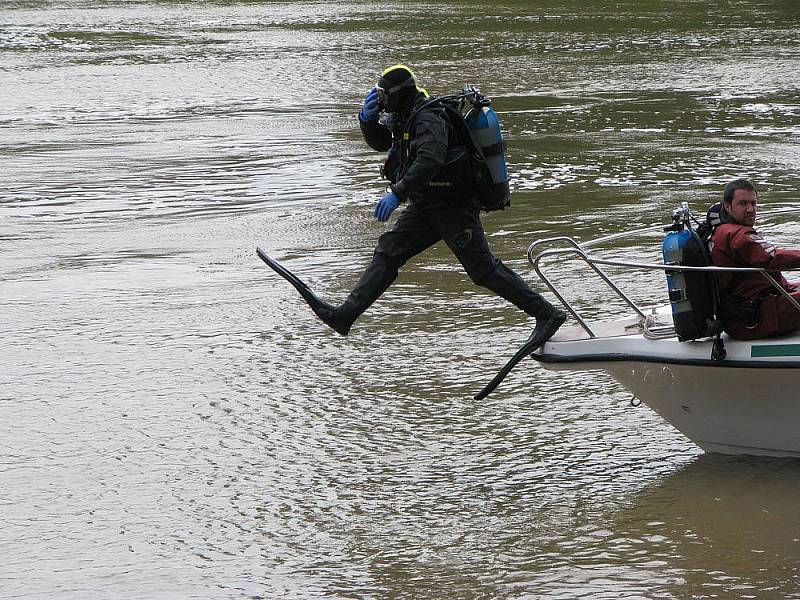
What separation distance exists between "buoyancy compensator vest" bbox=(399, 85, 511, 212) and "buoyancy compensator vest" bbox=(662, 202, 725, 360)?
971mm

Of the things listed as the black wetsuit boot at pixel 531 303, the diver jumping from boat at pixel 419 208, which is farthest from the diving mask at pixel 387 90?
the black wetsuit boot at pixel 531 303

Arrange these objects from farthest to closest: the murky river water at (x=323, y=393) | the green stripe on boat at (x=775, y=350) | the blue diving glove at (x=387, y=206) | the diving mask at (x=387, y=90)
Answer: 1. the diving mask at (x=387, y=90)
2. the blue diving glove at (x=387, y=206)
3. the green stripe on boat at (x=775, y=350)
4. the murky river water at (x=323, y=393)

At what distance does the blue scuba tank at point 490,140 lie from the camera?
6.05m

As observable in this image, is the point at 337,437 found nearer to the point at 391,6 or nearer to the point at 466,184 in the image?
the point at 466,184

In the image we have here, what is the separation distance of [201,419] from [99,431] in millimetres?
513

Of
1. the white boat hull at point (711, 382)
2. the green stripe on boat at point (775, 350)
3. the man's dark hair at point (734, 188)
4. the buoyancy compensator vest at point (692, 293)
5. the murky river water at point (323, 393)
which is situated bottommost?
the murky river water at point (323, 393)

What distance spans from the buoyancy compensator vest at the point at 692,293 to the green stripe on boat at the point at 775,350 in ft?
0.42

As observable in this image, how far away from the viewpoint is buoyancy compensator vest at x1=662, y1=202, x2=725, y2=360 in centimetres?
543

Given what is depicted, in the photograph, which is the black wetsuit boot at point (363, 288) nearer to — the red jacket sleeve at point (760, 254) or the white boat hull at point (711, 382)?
the white boat hull at point (711, 382)

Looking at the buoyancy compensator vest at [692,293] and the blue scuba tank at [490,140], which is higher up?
the blue scuba tank at [490,140]

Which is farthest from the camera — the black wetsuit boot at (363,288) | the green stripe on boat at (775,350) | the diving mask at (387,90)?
the black wetsuit boot at (363,288)

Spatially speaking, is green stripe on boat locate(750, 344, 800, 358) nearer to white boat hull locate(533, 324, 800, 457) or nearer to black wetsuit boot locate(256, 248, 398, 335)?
white boat hull locate(533, 324, 800, 457)

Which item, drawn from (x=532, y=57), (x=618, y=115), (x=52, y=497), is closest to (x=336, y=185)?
(x=618, y=115)

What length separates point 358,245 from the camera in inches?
418
